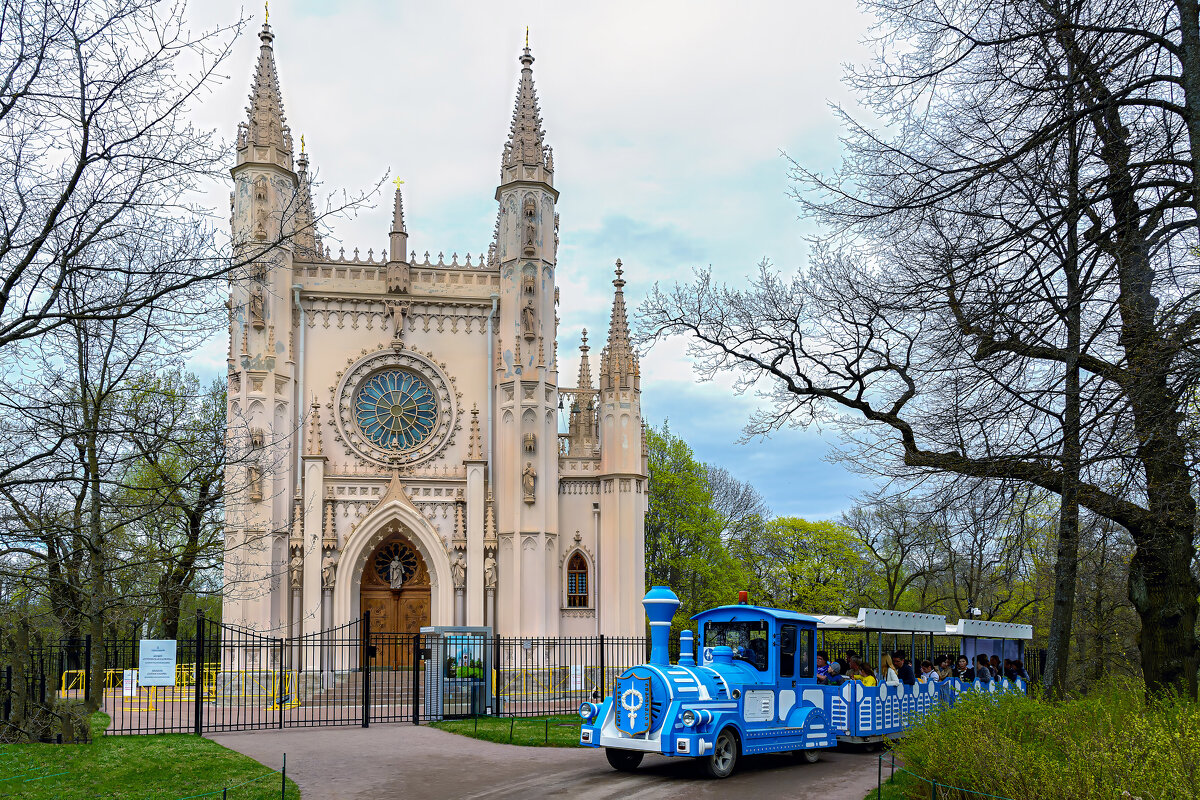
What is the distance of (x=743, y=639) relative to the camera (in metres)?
16.1

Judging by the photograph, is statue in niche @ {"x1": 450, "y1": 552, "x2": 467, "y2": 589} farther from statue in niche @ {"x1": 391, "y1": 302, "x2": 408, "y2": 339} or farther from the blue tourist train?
the blue tourist train

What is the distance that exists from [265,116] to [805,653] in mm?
25663

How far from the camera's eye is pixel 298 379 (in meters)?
32.9

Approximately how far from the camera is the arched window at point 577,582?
113 feet

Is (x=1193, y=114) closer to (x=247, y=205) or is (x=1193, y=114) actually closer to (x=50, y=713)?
(x=50, y=713)

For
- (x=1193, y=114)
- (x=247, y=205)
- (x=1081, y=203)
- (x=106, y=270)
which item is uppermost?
(x=247, y=205)

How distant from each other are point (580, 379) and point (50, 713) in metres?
25.0

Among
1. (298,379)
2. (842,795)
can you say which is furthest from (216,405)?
(842,795)

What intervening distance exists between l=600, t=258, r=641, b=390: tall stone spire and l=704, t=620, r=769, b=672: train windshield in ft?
63.9

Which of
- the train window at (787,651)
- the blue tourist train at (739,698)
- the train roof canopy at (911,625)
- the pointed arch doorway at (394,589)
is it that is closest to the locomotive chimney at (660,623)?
the blue tourist train at (739,698)

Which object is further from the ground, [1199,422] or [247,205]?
[247,205]

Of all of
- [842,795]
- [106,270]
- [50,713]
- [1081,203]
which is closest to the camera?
[106,270]

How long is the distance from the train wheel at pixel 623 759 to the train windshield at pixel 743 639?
7.47 feet

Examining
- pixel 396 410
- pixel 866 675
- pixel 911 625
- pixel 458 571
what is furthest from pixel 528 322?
pixel 866 675
